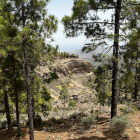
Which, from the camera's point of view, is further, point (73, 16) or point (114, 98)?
point (114, 98)

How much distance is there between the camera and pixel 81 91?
45281 mm

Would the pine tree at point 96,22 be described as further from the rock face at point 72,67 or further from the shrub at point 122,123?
the rock face at point 72,67

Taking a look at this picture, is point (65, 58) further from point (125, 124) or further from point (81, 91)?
point (125, 124)

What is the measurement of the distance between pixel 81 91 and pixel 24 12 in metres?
40.5

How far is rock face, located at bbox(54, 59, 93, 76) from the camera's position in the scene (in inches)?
2247

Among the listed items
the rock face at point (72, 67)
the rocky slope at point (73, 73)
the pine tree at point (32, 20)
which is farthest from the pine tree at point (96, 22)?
the rock face at point (72, 67)

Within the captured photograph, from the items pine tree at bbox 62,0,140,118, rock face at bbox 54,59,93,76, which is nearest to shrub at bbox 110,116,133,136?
pine tree at bbox 62,0,140,118

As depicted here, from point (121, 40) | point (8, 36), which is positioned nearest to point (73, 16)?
point (121, 40)

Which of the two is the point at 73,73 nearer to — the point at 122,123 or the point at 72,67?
the point at 72,67

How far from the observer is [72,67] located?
6262 cm

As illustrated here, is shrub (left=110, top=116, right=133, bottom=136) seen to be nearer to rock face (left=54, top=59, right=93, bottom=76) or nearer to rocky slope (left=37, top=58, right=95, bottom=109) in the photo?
rocky slope (left=37, top=58, right=95, bottom=109)

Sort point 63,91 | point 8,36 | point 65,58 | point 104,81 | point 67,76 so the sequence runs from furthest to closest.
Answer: point 65,58, point 67,76, point 63,91, point 104,81, point 8,36

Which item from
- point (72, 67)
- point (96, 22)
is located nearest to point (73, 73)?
point (72, 67)

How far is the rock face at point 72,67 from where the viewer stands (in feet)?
187
